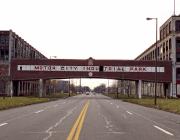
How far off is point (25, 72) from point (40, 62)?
4.05 m

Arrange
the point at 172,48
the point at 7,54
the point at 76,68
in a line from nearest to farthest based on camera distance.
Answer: the point at 76,68, the point at 172,48, the point at 7,54

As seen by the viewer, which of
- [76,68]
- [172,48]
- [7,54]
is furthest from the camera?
[7,54]

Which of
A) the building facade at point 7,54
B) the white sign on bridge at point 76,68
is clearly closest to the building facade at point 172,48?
the white sign on bridge at point 76,68

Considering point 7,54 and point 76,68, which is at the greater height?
point 7,54

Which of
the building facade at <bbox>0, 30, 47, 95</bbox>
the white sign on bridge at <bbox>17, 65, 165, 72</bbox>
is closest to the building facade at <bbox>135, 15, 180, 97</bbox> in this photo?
the white sign on bridge at <bbox>17, 65, 165, 72</bbox>

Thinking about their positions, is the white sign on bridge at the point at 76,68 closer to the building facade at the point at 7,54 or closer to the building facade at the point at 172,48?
the building facade at the point at 7,54

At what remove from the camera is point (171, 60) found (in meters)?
84.8

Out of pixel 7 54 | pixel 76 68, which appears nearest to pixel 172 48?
pixel 76 68

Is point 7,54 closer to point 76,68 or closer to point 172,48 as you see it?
point 76,68

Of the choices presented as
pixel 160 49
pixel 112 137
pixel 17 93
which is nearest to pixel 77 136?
pixel 112 137

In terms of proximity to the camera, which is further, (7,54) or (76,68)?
(7,54)

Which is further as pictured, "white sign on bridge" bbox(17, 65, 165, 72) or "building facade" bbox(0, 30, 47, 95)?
"white sign on bridge" bbox(17, 65, 165, 72)

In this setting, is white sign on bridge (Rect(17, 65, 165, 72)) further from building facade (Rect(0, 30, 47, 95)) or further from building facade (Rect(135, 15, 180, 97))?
building facade (Rect(135, 15, 180, 97))

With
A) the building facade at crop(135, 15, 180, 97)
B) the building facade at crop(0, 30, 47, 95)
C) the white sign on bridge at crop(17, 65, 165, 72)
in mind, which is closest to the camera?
the building facade at crop(0, 30, 47, 95)
